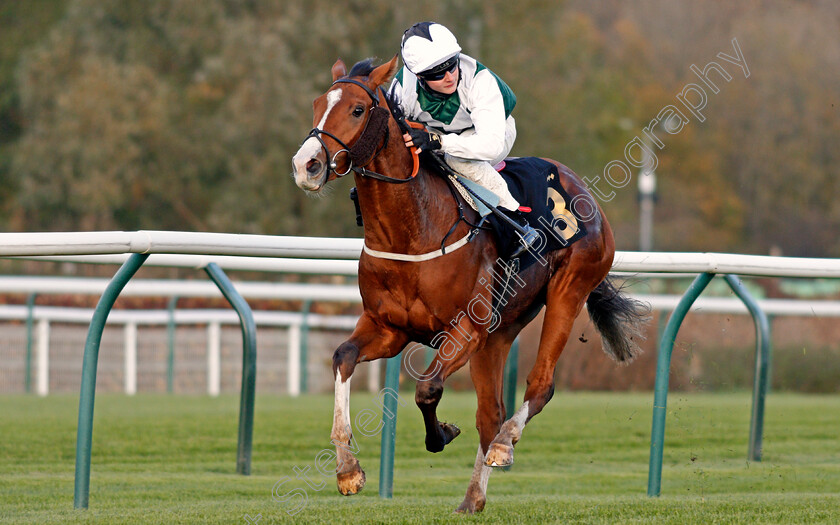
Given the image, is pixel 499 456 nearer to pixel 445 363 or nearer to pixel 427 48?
pixel 445 363

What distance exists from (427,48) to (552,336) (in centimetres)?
136

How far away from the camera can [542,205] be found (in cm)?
482

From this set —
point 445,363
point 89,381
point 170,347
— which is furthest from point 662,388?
point 170,347

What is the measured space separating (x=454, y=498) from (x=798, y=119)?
1658 inches

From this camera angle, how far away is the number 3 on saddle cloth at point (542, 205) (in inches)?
186

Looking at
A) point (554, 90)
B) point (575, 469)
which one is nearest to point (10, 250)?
point (575, 469)

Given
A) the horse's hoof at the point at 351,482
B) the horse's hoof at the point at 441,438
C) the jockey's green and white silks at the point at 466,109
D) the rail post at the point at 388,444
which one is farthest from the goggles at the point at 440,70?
the horse's hoof at the point at 351,482

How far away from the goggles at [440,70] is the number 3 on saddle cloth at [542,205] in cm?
62

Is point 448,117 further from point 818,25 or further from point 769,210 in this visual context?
point 818,25

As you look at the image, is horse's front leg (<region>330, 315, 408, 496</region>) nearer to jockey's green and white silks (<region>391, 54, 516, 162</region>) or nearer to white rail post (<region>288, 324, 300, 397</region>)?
jockey's green and white silks (<region>391, 54, 516, 162</region>)

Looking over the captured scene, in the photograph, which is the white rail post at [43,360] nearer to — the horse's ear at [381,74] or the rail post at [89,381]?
the rail post at [89,381]

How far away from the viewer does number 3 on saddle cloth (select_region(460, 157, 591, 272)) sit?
473 centimetres

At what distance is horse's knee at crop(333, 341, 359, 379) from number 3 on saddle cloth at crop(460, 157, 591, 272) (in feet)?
2.63

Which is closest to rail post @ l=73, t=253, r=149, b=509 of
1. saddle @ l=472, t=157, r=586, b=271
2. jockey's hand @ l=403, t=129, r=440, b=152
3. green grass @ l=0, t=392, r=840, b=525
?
green grass @ l=0, t=392, r=840, b=525
